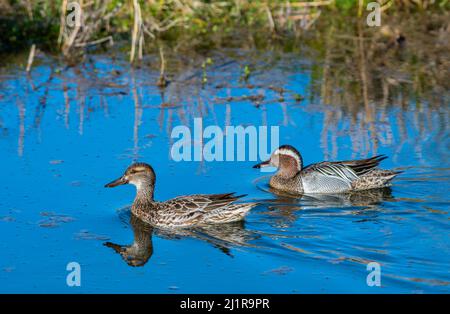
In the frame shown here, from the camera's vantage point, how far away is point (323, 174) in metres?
10.5

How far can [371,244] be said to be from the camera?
28.2 ft

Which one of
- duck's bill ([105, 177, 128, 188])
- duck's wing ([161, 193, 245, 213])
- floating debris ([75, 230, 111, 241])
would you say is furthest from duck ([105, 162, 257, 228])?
floating debris ([75, 230, 111, 241])

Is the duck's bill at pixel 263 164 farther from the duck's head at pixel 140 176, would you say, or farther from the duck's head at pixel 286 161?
the duck's head at pixel 140 176

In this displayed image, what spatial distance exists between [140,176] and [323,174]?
2059 millimetres

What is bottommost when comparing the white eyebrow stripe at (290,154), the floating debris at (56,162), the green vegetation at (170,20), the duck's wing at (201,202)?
the duck's wing at (201,202)

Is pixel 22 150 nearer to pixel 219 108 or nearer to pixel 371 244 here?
pixel 219 108

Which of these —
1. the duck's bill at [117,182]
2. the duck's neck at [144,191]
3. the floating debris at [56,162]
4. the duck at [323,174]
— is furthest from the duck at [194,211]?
the floating debris at [56,162]

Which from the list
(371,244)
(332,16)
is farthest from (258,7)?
(371,244)

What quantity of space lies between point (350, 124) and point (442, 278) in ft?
15.1

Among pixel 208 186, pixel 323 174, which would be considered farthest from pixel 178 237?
pixel 323 174

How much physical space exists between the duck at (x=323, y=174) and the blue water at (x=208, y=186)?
20 centimetres

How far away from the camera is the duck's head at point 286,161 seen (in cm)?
1088

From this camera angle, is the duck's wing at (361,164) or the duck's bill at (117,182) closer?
the duck's bill at (117,182)

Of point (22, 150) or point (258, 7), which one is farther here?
point (258, 7)
